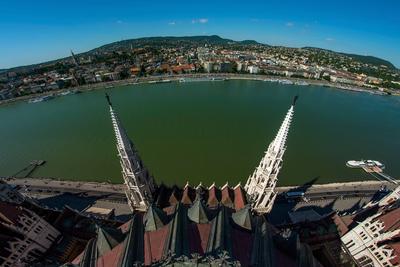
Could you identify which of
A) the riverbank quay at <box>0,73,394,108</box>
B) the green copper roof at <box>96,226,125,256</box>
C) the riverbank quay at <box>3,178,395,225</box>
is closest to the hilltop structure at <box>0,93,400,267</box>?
the green copper roof at <box>96,226,125,256</box>

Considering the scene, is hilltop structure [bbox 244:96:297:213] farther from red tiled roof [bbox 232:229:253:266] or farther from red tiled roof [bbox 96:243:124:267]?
red tiled roof [bbox 96:243:124:267]

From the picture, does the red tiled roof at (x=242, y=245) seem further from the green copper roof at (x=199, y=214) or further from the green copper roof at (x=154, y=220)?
the green copper roof at (x=154, y=220)

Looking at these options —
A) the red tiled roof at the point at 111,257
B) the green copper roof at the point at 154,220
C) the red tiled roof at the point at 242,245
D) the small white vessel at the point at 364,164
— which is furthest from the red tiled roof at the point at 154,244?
the small white vessel at the point at 364,164

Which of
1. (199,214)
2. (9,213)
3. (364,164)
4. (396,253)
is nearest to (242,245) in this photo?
(199,214)

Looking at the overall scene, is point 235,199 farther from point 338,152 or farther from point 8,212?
A: point 338,152

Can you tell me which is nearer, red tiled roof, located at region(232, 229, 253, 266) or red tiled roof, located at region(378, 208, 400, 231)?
red tiled roof, located at region(232, 229, 253, 266)

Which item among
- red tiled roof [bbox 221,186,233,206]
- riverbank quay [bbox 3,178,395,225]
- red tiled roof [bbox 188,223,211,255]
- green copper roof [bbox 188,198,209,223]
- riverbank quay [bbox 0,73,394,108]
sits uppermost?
riverbank quay [bbox 0,73,394,108]

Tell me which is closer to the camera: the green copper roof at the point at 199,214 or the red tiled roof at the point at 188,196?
the green copper roof at the point at 199,214

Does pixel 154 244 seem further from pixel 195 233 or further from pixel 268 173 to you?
→ pixel 268 173
